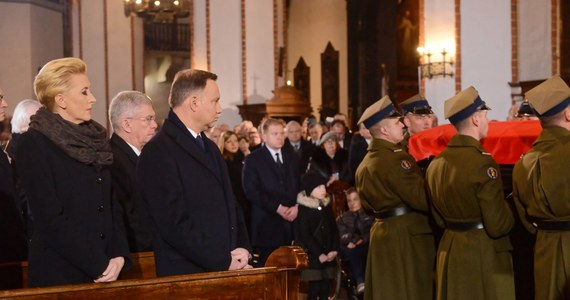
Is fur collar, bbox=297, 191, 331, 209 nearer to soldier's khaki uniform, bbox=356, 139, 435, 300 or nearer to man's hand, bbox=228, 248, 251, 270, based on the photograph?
soldier's khaki uniform, bbox=356, 139, 435, 300

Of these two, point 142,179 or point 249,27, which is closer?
point 142,179

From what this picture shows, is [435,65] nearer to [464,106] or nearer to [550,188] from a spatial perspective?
[464,106]

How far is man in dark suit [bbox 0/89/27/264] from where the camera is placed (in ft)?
16.7

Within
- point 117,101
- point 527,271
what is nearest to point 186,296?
point 117,101

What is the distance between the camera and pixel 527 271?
565 cm

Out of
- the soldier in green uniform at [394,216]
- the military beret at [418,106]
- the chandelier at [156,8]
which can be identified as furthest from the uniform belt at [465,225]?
the chandelier at [156,8]

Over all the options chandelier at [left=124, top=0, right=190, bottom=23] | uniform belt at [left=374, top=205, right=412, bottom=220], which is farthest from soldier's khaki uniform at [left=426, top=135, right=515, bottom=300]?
chandelier at [left=124, top=0, right=190, bottom=23]

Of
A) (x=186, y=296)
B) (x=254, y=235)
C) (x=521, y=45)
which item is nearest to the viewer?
(x=186, y=296)

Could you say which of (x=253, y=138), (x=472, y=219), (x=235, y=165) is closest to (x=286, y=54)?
(x=253, y=138)

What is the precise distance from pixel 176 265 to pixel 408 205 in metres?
2.36

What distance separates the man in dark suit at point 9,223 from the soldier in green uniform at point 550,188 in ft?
9.62

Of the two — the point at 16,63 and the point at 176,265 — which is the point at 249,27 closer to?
the point at 16,63

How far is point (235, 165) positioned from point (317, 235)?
72.1 inches

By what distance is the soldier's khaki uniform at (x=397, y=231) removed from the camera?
5996mm
